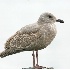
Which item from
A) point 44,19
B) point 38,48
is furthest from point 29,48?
point 44,19

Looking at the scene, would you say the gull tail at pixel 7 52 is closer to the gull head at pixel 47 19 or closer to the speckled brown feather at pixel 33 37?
the speckled brown feather at pixel 33 37

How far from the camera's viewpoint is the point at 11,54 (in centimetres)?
1076

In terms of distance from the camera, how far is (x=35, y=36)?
10.8 metres

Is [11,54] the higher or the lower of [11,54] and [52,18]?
the lower

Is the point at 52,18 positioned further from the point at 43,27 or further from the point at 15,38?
the point at 15,38

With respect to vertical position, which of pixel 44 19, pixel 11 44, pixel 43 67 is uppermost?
pixel 44 19

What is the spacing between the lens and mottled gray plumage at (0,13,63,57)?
418 inches

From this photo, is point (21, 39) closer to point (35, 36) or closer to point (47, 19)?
point (35, 36)

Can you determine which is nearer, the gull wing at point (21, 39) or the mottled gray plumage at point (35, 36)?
the mottled gray plumage at point (35, 36)

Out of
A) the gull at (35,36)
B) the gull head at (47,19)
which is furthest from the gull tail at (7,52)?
the gull head at (47,19)

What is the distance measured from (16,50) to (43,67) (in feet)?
3.16

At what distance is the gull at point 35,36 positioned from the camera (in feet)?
34.8

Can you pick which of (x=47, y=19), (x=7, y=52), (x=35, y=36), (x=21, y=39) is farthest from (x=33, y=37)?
(x=7, y=52)

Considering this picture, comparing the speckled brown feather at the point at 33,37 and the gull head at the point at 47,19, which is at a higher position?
the gull head at the point at 47,19
